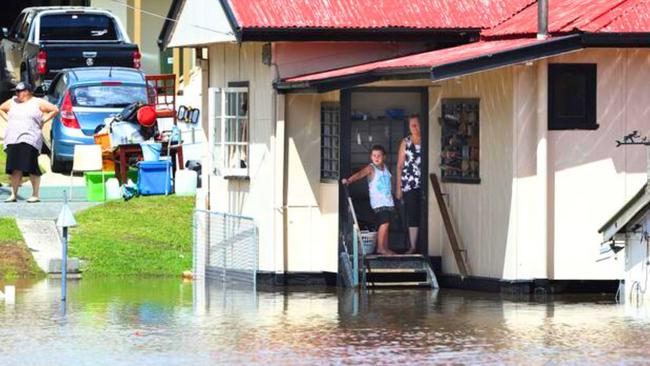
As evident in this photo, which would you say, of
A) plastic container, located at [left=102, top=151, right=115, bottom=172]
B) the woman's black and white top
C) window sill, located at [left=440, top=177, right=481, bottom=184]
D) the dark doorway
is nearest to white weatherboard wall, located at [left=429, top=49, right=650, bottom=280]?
window sill, located at [left=440, top=177, right=481, bottom=184]

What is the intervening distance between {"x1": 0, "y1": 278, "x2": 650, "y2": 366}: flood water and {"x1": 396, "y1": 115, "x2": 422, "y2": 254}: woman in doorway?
3.06 feet

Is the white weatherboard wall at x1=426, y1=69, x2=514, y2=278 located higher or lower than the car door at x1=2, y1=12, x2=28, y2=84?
lower

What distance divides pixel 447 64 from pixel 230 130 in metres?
4.35

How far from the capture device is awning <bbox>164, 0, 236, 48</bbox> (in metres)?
22.5

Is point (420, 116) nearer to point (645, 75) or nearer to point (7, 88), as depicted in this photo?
point (645, 75)

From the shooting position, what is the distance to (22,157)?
1026 inches

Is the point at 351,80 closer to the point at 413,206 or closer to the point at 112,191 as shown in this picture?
the point at 413,206

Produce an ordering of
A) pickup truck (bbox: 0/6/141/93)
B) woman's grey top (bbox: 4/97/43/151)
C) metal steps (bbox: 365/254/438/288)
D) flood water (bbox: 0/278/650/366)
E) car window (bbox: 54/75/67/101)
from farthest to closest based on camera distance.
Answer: pickup truck (bbox: 0/6/141/93), car window (bbox: 54/75/67/101), woman's grey top (bbox: 4/97/43/151), metal steps (bbox: 365/254/438/288), flood water (bbox: 0/278/650/366)

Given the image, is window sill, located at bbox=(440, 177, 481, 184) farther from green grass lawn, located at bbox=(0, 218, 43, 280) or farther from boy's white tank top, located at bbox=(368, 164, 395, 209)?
green grass lawn, located at bbox=(0, 218, 43, 280)

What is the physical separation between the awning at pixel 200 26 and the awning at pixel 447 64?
1.28 m

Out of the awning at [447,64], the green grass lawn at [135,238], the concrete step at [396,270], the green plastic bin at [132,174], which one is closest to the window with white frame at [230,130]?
the green grass lawn at [135,238]

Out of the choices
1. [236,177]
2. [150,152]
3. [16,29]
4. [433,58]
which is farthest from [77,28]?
[433,58]

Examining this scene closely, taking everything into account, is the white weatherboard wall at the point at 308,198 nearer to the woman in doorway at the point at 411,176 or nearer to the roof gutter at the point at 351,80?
the roof gutter at the point at 351,80

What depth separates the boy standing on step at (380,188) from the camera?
71.7ft
